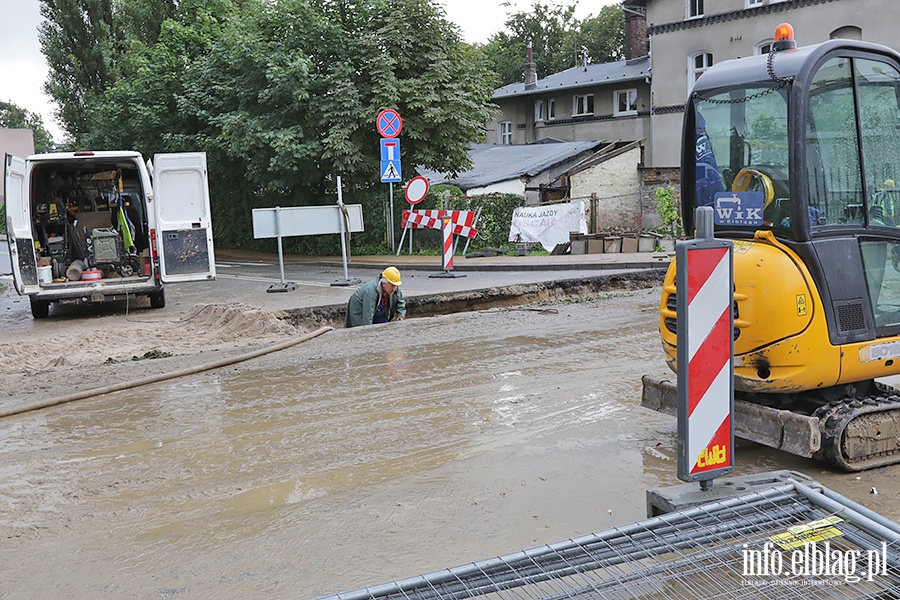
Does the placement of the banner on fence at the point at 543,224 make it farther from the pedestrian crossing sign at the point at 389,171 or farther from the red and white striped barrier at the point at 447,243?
the red and white striped barrier at the point at 447,243

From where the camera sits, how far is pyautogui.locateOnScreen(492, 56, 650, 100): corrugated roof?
119 feet

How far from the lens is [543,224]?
24000mm

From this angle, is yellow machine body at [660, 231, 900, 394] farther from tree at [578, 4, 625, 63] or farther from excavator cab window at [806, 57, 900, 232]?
tree at [578, 4, 625, 63]

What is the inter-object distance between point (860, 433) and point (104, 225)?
1411 centimetres

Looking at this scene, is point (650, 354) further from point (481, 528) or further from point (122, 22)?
point (122, 22)

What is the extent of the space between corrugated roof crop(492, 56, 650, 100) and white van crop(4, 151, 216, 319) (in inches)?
884

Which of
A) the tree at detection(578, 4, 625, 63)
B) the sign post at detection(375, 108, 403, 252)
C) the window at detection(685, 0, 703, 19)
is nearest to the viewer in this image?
the sign post at detection(375, 108, 403, 252)

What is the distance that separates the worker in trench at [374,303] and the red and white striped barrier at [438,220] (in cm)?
816

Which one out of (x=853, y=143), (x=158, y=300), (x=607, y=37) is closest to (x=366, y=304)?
(x=158, y=300)

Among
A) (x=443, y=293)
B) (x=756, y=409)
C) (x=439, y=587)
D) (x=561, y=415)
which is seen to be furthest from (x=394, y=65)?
(x=439, y=587)

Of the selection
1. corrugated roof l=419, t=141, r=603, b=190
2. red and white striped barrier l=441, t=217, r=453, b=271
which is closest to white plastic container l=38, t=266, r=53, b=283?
red and white striped barrier l=441, t=217, r=453, b=271

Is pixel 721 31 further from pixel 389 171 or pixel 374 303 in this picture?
pixel 374 303

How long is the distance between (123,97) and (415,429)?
84.7 feet

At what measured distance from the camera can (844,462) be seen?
5285 mm
